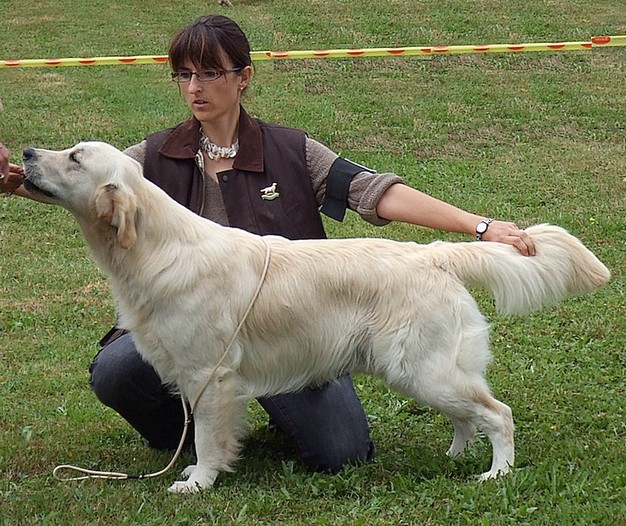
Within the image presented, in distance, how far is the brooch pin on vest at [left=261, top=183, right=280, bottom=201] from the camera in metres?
4.28

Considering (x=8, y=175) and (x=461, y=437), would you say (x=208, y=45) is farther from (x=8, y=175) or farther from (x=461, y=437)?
(x=461, y=437)

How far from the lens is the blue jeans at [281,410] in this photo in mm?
4238

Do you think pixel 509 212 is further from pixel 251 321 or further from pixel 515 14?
pixel 515 14

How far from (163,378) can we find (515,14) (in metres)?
14.6

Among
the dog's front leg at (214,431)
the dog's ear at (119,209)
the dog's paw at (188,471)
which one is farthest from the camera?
the dog's paw at (188,471)

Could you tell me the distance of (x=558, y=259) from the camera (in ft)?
12.7

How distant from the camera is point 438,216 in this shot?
Answer: 407cm

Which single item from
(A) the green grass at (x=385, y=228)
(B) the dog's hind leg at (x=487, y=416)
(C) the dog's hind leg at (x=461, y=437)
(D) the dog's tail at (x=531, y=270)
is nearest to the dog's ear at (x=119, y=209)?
(A) the green grass at (x=385, y=228)

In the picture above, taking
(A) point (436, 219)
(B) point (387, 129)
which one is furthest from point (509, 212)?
(A) point (436, 219)

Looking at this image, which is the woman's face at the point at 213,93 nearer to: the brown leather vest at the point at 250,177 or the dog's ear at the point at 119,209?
the brown leather vest at the point at 250,177

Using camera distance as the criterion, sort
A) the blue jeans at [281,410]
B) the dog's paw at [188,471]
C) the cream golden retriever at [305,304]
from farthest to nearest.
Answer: the blue jeans at [281,410] → the dog's paw at [188,471] → the cream golden retriever at [305,304]

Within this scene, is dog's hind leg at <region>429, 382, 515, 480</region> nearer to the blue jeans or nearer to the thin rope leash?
the blue jeans

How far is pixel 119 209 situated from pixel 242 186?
0.82 m

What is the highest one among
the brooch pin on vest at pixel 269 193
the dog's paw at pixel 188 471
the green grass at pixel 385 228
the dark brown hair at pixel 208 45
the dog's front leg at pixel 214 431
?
the dark brown hair at pixel 208 45
